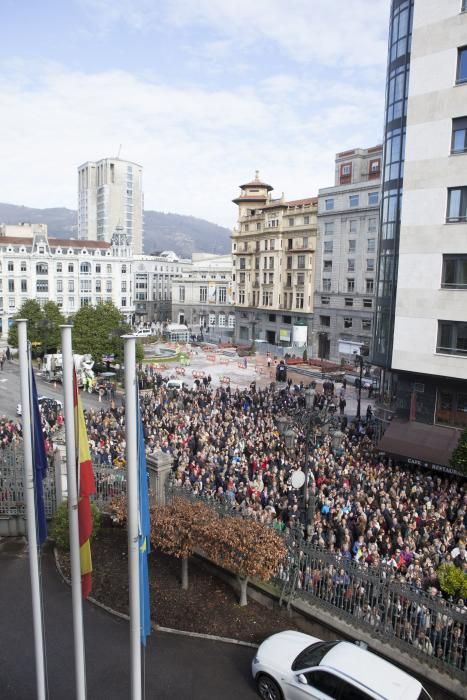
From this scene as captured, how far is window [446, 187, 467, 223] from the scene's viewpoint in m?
22.6

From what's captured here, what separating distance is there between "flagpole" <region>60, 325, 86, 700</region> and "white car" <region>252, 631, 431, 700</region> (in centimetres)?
416

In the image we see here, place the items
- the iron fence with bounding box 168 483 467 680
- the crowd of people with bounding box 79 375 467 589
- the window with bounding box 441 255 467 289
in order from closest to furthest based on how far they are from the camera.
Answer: the iron fence with bounding box 168 483 467 680 → the crowd of people with bounding box 79 375 467 589 → the window with bounding box 441 255 467 289

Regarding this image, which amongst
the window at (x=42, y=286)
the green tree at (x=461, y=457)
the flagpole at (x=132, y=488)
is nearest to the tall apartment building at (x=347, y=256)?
the green tree at (x=461, y=457)

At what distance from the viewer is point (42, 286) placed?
8381 centimetres

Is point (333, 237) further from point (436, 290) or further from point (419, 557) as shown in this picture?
point (419, 557)

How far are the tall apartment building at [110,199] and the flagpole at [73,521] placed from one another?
147 metres

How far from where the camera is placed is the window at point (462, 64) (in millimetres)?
22397

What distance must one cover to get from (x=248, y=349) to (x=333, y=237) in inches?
755

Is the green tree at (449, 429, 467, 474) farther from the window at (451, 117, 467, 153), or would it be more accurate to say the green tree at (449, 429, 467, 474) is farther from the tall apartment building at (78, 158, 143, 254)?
the tall apartment building at (78, 158, 143, 254)

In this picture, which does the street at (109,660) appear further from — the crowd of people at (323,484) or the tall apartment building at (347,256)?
the tall apartment building at (347,256)

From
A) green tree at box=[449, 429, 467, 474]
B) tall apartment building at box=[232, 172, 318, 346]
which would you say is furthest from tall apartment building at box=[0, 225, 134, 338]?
green tree at box=[449, 429, 467, 474]

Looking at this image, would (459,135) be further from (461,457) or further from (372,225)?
(372,225)

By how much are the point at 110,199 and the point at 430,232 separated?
13993 centimetres

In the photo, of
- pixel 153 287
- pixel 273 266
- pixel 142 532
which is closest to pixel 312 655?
pixel 142 532
